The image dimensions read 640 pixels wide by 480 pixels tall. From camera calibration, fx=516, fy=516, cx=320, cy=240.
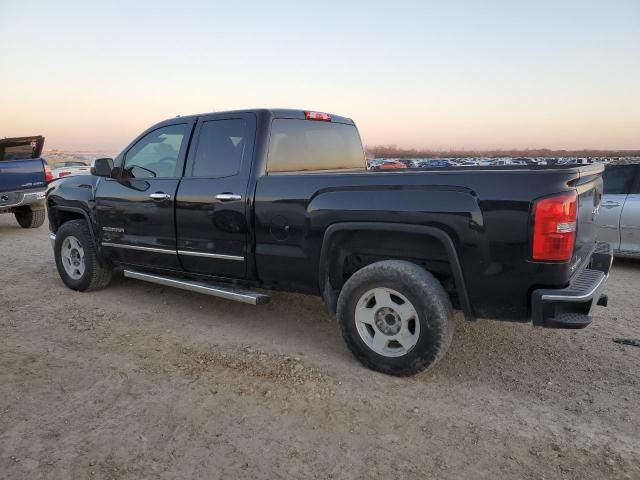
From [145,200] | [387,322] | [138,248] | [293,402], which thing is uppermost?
[145,200]

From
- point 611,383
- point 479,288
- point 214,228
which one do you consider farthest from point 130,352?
point 611,383

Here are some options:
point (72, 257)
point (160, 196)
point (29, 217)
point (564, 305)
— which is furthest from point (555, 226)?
point (29, 217)

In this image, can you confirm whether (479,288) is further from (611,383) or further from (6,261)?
(6,261)

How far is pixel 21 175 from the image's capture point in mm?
10164

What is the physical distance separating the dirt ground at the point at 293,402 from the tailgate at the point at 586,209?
89cm

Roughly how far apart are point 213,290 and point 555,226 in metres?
2.73

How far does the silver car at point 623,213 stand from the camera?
22.0 feet

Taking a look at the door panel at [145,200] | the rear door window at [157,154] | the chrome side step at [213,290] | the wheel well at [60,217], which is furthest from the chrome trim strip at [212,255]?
the wheel well at [60,217]

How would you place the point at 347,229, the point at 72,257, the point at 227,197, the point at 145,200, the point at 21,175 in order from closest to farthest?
1. the point at 347,229
2. the point at 227,197
3. the point at 145,200
4. the point at 72,257
5. the point at 21,175

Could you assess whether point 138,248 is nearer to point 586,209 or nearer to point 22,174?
point 586,209

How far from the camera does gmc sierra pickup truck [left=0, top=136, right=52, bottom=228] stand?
1002 cm

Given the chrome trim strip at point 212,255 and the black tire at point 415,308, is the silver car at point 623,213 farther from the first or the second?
the chrome trim strip at point 212,255

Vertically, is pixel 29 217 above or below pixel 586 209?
below

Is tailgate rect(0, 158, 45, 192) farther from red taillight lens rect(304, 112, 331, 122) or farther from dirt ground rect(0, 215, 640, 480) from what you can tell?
red taillight lens rect(304, 112, 331, 122)
